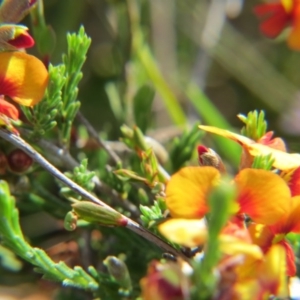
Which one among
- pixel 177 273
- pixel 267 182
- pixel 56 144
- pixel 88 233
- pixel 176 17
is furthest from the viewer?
pixel 176 17

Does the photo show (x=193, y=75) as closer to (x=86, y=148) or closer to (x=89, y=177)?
(x=86, y=148)

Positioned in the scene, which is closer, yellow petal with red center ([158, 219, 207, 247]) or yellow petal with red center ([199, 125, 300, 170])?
yellow petal with red center ([158, 219, 207, 247])

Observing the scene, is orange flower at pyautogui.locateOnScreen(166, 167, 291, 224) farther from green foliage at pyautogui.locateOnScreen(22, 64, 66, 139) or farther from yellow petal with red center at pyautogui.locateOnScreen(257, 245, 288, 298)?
green foliage at pyautogui.locateOnScreen(22, 64, 66, 139)

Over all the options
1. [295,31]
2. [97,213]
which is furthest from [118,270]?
[295,31]

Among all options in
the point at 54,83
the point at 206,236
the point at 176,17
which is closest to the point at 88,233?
the point at 54,83

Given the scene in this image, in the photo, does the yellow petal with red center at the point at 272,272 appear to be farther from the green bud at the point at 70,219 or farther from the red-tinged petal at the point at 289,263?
the green bud at the point at 70,219

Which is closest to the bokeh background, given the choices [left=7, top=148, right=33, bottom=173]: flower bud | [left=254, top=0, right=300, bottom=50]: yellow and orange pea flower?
[left=254, top=0, right=300, bottom=50]: yellow and orange pea flower
